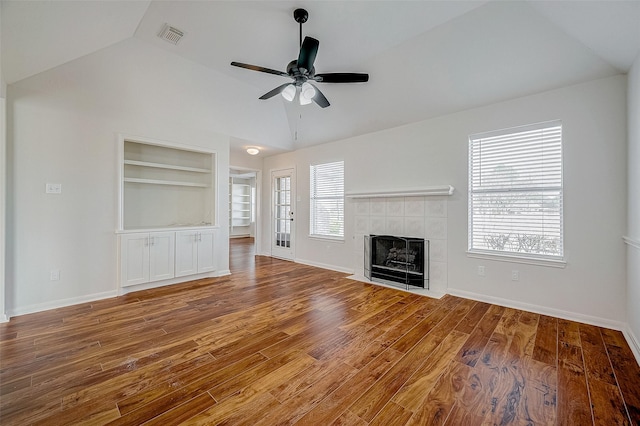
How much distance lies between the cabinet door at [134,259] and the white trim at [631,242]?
18.4ft

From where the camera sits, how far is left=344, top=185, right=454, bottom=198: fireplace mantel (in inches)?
153

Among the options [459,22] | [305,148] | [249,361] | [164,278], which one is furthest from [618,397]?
[305,148]

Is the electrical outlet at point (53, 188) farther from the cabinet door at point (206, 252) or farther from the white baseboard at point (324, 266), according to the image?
the white baseboard at point (324, 266)

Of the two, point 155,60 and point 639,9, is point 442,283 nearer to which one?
point 639,9

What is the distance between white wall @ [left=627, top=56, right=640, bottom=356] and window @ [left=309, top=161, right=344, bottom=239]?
3791 mm

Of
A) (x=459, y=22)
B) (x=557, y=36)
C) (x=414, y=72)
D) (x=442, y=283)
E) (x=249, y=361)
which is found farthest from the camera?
(x=442, y=283)

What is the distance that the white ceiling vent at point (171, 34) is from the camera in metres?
3.27

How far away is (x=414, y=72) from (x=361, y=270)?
10.7ft

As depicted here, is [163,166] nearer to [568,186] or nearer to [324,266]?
[324,266]

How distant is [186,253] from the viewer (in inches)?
178

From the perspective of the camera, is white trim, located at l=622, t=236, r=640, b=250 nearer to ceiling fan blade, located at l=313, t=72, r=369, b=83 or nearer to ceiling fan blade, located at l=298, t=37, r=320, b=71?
ceiling fan blade, located at l=313, t=72, r=369, b=83

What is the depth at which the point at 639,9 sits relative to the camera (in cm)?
196

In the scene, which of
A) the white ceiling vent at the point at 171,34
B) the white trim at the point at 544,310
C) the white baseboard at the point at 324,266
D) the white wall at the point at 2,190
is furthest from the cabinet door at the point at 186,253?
the white trim at the point at 544,310

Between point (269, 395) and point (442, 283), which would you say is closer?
point (269, 395)
